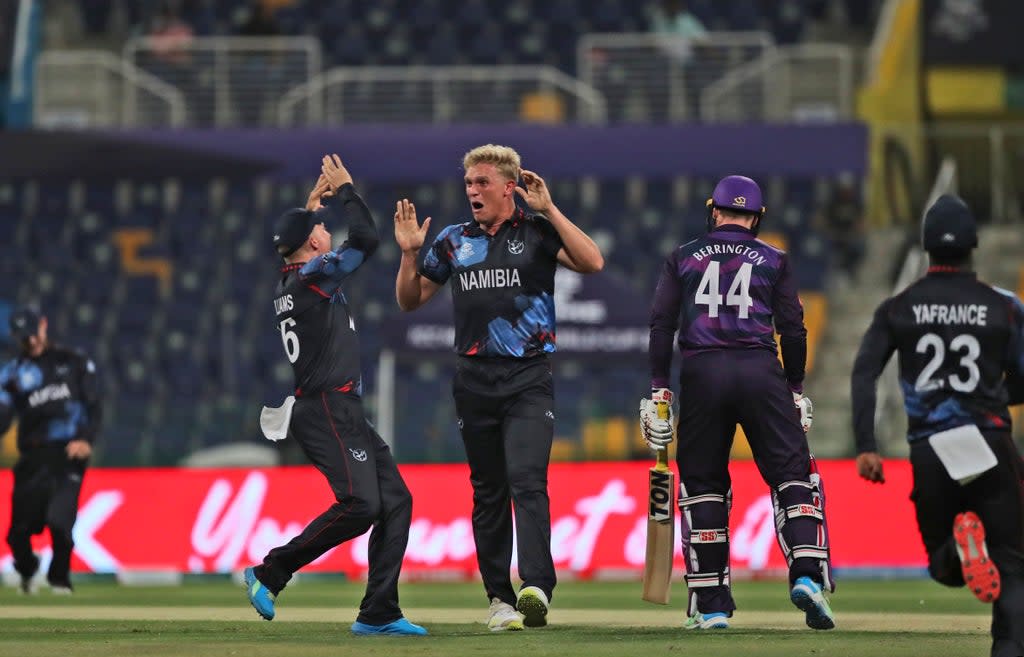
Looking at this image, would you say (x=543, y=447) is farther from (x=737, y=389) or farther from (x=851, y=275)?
(x=851, y=275)

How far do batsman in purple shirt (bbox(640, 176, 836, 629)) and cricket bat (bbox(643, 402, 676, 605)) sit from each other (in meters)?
0.11

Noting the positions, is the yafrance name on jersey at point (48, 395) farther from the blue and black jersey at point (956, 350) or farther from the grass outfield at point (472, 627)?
the blue and black jersey at point (956, 350)

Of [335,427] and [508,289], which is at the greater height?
[508,289]

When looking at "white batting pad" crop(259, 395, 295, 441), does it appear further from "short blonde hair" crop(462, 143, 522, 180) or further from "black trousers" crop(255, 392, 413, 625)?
"short blonde hair" crop(462, 143, 522, 180)

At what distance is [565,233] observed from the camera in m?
9.43

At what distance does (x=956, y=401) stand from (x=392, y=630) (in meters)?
3.10

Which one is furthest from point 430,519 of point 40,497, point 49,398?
point 49,398

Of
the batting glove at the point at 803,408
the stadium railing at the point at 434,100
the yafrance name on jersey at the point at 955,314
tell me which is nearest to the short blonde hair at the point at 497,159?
the batting glove at the point at 803,408

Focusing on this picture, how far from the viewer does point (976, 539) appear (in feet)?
24.6

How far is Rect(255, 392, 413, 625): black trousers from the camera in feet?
31.1

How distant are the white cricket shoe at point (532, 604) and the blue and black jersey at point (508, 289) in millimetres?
1141

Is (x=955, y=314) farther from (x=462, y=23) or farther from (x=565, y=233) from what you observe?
(x=462, y=23)

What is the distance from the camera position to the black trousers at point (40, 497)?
589 inches

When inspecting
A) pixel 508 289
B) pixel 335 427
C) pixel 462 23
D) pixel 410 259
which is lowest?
pixel 335 427
